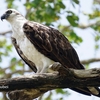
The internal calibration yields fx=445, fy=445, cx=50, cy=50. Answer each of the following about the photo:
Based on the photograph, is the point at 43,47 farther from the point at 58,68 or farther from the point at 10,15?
the point at 58,68

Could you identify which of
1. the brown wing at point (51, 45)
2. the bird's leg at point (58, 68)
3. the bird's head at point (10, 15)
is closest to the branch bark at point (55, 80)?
the bird's leg at point (58, 68)

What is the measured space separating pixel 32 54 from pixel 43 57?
18 centimetres

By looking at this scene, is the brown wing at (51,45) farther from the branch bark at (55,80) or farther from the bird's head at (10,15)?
the branch bark at (55,80)

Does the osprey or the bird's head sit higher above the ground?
the bird's head

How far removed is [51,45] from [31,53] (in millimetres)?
347

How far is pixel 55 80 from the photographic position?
587 centimetres

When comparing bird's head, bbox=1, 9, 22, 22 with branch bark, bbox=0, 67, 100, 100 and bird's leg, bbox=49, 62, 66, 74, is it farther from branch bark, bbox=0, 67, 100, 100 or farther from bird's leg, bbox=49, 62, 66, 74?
bird's leg, bbox=49, 62, 66, 74

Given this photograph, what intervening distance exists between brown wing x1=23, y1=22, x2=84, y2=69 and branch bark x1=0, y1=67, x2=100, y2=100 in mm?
1092

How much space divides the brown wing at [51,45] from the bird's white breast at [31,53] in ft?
0.22

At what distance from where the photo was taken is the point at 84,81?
5828 mm

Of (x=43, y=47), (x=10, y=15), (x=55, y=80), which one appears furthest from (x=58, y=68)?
(x=10, y=15)

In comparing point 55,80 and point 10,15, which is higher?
point 10,15

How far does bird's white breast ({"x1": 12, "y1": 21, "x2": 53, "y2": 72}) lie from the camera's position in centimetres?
715

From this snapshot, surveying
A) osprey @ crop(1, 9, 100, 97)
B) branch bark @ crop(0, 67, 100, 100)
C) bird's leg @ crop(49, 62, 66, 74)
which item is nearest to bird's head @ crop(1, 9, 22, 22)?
osprey @ crop(1, 9, 100, 97)
